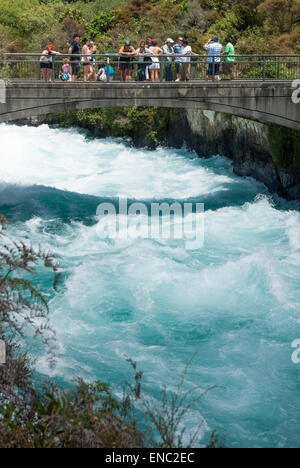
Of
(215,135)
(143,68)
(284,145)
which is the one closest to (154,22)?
(215,135)

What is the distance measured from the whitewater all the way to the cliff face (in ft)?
2.29

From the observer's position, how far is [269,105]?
21.1 m

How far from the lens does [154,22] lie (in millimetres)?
43656

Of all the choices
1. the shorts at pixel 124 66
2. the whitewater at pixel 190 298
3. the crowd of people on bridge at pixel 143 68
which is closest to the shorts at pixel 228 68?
the crowd of people on bridge at pixel 143 68

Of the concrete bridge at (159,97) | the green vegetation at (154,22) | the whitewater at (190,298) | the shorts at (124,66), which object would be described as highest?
the green vegetation at (154,22)

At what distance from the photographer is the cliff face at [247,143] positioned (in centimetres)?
2414

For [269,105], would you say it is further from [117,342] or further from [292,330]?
[117,342]

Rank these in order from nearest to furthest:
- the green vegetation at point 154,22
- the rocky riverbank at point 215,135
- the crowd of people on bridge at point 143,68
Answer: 1. the crowd of people on bridge at point 143,68
2. the rocky riverbank at point 215,135
3. the green vegetation at point 154,22

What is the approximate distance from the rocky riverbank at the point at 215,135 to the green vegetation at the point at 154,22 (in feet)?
15.2

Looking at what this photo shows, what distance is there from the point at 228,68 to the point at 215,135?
31.2ft

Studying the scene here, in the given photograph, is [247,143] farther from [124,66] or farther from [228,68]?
[124,66]

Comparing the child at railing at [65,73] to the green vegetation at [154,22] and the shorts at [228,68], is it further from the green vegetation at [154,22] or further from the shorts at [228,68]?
the shorts at [228,68]

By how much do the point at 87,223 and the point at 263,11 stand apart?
21180 millimetres
